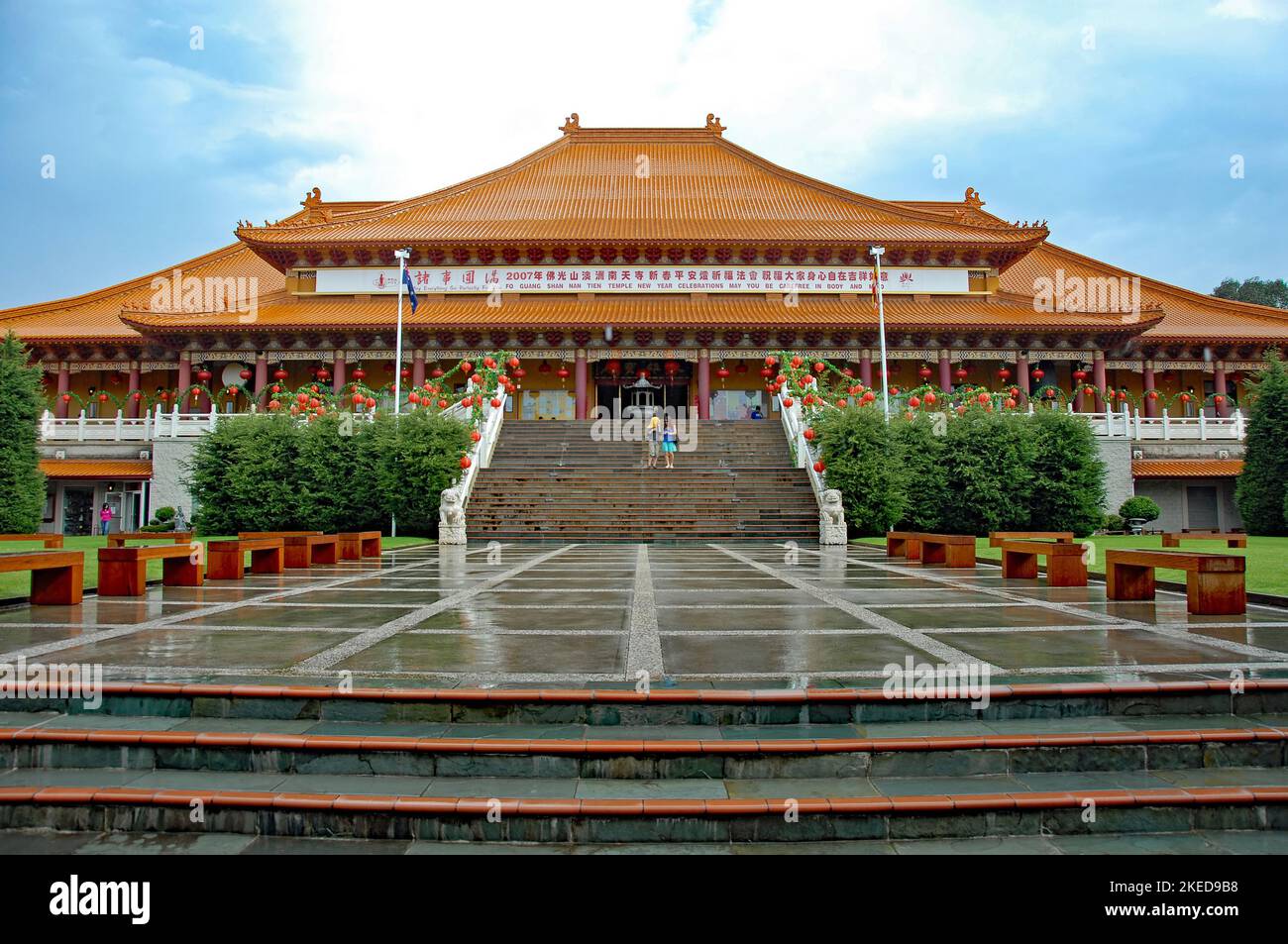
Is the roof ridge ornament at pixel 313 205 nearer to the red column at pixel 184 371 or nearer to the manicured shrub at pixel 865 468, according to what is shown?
the red column at pixel 184 371

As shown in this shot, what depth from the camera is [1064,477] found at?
1791cm

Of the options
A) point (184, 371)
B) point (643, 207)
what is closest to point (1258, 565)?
point (643, 207)

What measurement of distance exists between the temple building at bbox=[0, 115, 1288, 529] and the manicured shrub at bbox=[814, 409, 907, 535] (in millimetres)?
10475

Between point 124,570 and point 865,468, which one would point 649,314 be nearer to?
point 865,468

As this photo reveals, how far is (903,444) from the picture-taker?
17484mm

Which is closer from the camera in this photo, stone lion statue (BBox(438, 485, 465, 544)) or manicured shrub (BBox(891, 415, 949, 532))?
stone lion statue (BBox(438, 485, 465, 544))

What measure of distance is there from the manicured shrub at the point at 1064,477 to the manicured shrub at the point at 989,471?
28 cm

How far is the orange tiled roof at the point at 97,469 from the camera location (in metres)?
24.6

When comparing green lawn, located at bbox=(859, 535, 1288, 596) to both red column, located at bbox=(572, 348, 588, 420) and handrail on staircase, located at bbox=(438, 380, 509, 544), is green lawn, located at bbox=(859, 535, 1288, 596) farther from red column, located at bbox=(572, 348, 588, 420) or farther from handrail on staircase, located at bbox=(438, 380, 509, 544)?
red column, located at bbox=(572, 348, 588, 420)

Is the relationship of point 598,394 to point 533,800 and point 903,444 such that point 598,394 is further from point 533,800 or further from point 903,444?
point 533,800

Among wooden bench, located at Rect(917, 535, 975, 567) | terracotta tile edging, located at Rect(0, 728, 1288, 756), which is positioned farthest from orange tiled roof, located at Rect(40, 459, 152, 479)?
terracotta tile edging, located at Rect(0, 728, 1288, 756)

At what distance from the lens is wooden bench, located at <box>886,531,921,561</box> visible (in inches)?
503

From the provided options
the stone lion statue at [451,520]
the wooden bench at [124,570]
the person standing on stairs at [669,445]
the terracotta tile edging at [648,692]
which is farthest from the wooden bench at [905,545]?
the wooden bench at [124,570]
